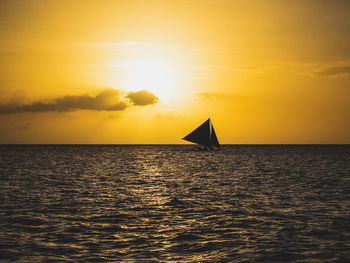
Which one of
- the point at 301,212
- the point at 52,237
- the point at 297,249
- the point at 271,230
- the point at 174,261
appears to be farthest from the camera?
the point at 301,212

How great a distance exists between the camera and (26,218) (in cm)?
2047

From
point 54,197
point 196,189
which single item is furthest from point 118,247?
point 196,189

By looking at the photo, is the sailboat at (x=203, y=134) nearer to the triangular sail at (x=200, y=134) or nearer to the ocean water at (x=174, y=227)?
the triangular sail at (x=200, y=134)

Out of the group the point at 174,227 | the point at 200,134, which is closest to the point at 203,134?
the point at 200,134

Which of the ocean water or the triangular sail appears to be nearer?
the ocean water

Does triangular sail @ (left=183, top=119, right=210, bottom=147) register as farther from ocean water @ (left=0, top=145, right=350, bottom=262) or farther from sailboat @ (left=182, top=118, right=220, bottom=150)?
ocean water @ (left=0, top=145, right=350, bottom=262)

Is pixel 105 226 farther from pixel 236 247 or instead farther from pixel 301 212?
pixel 301 212

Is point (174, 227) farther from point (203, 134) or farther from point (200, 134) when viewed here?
point (203, 134)

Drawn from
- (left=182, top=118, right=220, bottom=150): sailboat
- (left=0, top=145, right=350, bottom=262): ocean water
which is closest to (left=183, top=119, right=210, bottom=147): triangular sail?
(left=182, top=118, right=220, bottom=150): sailboat

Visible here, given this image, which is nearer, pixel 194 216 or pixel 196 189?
pixel 194 216

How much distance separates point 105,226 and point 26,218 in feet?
16.5

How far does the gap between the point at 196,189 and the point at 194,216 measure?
14.0m

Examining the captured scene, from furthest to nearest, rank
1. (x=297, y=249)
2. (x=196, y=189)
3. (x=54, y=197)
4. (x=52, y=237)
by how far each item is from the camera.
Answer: (x=196, y=189) < (x=54, y=197) < (x=52, y=237) < (x=297, y=249)

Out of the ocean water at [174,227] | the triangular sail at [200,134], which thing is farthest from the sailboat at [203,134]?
the ocean water at [174,227]
